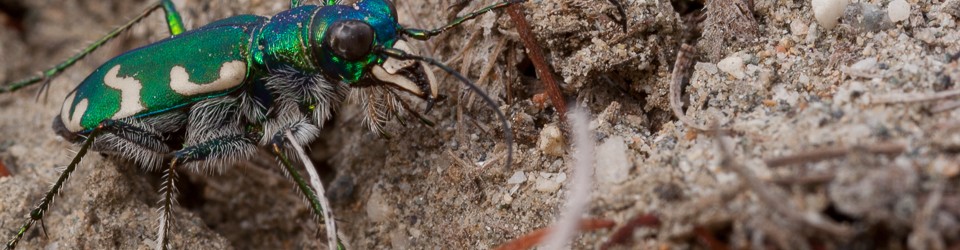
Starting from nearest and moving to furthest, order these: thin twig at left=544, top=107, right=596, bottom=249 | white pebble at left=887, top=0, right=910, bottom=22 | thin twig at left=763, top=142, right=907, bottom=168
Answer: thin twig at left=763, top=142, right=907, bottom=168, thin twig at left=544, top=107, right=596, bottom=249, white pebble at left=887, top=0, right=910, bottom=22

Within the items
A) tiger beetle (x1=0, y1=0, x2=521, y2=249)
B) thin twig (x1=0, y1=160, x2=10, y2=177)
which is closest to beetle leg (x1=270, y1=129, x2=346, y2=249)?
tiger beetle (x1=0, y1=0, x2=521, y2=249)

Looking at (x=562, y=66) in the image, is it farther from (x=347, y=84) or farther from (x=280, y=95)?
(x=280, y=95)

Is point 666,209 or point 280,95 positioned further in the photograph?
point 280,95

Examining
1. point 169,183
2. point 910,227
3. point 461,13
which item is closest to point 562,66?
point 461,13

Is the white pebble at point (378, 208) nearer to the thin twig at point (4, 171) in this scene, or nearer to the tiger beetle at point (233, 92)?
the tiger beetle at point (233, 92)

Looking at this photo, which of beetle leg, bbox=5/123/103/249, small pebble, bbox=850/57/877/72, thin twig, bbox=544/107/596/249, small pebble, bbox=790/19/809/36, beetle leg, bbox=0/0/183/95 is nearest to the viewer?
thin twig, bbox=544/107/596/249

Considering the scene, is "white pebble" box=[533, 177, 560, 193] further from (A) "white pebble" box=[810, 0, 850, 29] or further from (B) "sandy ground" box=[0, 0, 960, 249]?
(A) "white pebble" box=[810, 0, 850, 29]

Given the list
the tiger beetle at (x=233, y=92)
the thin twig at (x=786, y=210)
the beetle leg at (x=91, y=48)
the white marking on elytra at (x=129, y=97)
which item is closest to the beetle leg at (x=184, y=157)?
the tiger beetle at (x=233, y=92)
